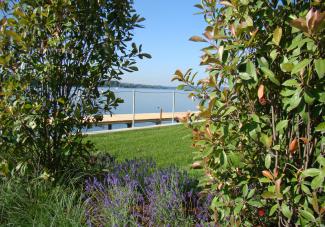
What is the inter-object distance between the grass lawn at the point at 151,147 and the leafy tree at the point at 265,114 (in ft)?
15.6

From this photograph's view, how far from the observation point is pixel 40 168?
4.41 m

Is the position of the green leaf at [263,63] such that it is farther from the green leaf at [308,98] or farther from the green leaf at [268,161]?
the green leaf at [268,161]

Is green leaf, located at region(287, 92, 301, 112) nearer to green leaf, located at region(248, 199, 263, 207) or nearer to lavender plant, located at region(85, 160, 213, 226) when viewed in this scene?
green leaf, located at region(248, 199, 263, 207)

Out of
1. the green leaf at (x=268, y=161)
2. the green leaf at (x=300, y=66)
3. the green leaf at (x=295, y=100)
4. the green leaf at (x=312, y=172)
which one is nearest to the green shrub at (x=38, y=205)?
the green leaf at (x=268, y=161)

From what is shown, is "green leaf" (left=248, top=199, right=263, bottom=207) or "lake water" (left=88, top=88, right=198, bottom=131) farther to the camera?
"lake water" (left=88, top=88, right=198, bottom=131)

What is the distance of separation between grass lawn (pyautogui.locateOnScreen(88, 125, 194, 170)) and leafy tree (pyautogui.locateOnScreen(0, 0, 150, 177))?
2882 mm

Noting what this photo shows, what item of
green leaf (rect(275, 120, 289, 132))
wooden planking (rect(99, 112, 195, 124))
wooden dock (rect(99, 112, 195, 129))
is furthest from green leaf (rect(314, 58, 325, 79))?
wooden planking (rect(99, 112, 195, 124))

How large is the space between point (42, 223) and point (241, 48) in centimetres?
223

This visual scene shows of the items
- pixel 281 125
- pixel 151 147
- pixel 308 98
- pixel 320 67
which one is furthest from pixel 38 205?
pixel 151 147

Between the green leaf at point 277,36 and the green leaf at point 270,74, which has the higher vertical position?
the green leaf at point 277,36

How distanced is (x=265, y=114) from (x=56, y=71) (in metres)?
2.62

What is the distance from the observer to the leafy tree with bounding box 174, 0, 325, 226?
2.16 metres

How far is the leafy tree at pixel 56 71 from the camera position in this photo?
13.5ft

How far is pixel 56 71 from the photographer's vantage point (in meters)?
4.34
